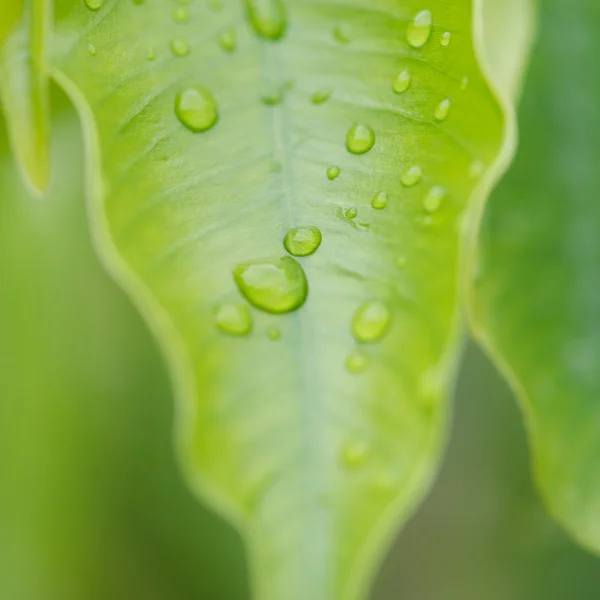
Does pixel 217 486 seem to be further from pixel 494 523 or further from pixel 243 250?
pixel 494 523

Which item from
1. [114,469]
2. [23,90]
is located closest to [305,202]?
[23,90]

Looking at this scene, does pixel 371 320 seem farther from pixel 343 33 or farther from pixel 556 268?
pixel 556 268

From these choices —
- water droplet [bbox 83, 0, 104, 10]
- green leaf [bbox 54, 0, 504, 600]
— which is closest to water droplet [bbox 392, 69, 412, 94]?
green leaf [bbox 54, 0, 504, 600]

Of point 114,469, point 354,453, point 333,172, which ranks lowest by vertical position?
point 114,469

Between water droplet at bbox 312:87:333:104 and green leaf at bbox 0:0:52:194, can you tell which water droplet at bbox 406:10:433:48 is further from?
green leaf at bbox 0:0:52:194

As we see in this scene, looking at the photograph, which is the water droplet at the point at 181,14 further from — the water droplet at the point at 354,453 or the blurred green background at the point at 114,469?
the blurred green background at the point at 114,469

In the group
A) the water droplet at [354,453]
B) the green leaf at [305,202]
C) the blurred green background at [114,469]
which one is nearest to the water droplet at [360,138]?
the green leaf at [305,202]
